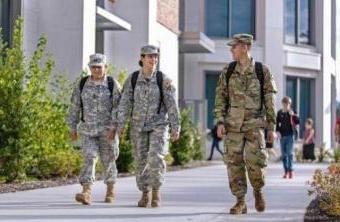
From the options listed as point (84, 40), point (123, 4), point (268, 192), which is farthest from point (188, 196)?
point (123, 4)

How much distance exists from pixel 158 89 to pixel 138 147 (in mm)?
769

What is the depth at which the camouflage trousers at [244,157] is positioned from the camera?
9.65 m

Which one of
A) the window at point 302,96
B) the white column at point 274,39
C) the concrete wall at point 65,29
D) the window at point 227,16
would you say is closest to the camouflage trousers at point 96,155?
the concrete wall at point 65,29

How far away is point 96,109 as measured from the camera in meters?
10.8

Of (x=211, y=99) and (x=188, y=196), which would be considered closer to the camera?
(x=188, y=196)

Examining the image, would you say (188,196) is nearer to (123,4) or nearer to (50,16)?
(50,16)

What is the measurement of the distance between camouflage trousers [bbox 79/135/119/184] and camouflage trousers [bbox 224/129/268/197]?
175 centimetres

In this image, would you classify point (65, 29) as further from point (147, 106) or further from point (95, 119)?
point (147, 106)

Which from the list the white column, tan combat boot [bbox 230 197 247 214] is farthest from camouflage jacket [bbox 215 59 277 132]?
the white column

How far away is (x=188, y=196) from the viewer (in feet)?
41.1

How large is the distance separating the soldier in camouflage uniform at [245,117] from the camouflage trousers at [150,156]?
94cm

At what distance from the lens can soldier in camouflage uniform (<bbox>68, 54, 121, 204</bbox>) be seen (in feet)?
35.1

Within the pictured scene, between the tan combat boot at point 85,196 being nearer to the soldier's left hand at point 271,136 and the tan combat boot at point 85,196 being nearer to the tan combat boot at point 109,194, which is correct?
the tan combat boot at point 109,194

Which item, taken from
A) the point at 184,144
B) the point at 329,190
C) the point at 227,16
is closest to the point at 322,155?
the point at 227,16
